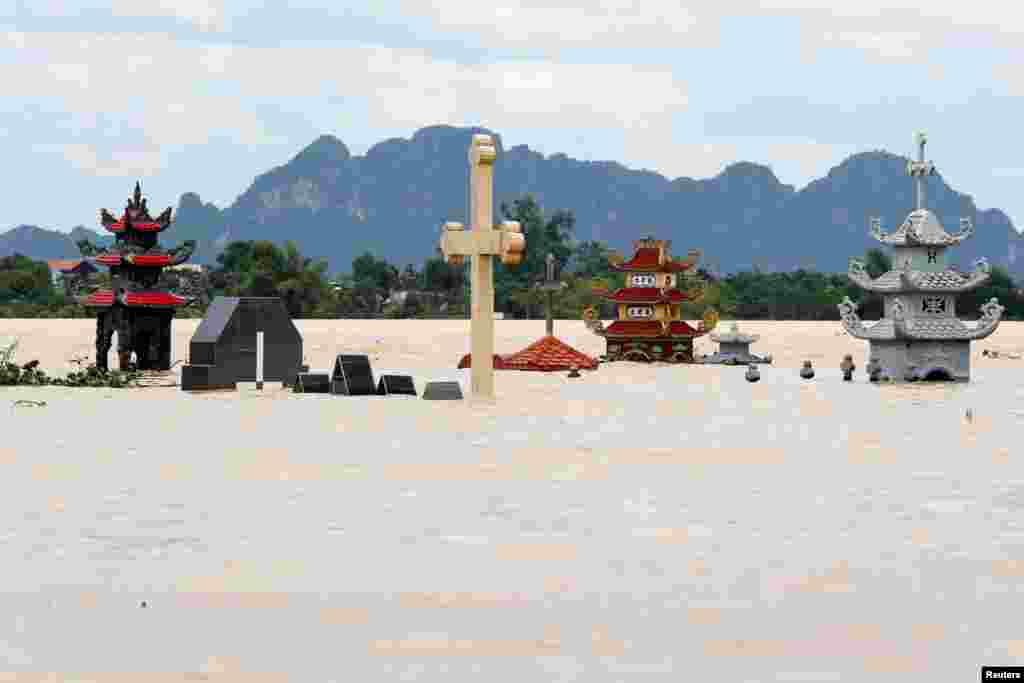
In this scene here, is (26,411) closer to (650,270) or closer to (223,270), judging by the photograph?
(650,270)

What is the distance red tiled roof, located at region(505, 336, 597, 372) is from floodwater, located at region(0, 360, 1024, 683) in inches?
715

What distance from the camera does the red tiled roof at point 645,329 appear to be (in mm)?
43312

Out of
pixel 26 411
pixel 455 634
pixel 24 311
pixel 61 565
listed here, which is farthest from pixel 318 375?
pixel 24 311

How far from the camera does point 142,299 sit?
33.8 meters

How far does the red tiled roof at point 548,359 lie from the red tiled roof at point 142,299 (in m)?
8.55

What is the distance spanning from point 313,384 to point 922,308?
13298 mm

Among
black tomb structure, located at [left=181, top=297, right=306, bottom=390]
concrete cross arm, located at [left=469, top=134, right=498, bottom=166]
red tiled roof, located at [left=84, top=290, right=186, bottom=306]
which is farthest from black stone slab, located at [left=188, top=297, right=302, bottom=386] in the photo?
concrete cross arm, located at [left=469, top=134, right=498, bottom=166]

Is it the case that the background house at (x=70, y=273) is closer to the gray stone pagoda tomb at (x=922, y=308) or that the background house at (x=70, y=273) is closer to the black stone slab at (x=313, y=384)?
the black stone slab at (x=313, y=384)

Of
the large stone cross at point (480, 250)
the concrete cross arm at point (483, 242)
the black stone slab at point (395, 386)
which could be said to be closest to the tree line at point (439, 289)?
the black stone slab at point (395, 386)

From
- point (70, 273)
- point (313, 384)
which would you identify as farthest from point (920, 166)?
point (70, 273)

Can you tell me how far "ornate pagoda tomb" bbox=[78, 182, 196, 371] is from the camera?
1334 inches

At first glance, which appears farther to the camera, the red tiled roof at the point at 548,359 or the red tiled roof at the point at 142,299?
the red tiled roof at the point at 548,359

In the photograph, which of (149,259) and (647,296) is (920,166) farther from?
(149,259)

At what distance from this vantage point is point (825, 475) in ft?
48.0
